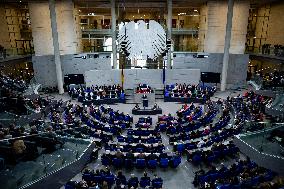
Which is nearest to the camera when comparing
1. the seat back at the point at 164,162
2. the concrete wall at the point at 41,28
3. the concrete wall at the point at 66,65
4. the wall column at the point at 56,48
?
the seat back at the point at 164,162

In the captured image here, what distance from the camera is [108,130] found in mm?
17656

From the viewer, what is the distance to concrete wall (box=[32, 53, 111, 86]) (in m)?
28.3

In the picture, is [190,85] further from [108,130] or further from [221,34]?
[108,130]

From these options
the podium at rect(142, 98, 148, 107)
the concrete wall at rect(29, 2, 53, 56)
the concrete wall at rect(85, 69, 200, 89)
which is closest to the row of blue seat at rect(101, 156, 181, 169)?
the podium at rect(142, 98, 148, 107)

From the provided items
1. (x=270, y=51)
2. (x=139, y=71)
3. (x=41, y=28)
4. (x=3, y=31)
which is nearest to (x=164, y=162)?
(x=139, y=71)

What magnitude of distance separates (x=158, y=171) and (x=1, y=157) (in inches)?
323

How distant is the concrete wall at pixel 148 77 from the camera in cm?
2798

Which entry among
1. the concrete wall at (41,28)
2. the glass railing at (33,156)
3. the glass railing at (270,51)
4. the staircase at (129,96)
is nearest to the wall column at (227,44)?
the glass railing at (270,51)

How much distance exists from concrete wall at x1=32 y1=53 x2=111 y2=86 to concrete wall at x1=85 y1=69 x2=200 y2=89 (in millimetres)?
2268

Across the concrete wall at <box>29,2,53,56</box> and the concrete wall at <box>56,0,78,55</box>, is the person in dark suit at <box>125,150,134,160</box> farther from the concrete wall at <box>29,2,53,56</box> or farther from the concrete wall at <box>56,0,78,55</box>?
the concrete wall at <box>29,2,53,56</box>

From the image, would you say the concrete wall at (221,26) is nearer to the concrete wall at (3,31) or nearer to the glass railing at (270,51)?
the glass railing at (270,51)

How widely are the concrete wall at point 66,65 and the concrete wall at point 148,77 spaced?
2.27 meters

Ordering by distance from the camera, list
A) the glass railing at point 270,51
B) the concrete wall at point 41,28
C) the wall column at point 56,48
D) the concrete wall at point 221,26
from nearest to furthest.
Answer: the glass railing at point 270,51 → the wall column at point 56,48 → the concrete wall at point 41,28 → the concrete wall at point 221,26

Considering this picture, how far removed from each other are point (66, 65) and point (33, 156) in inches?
891
